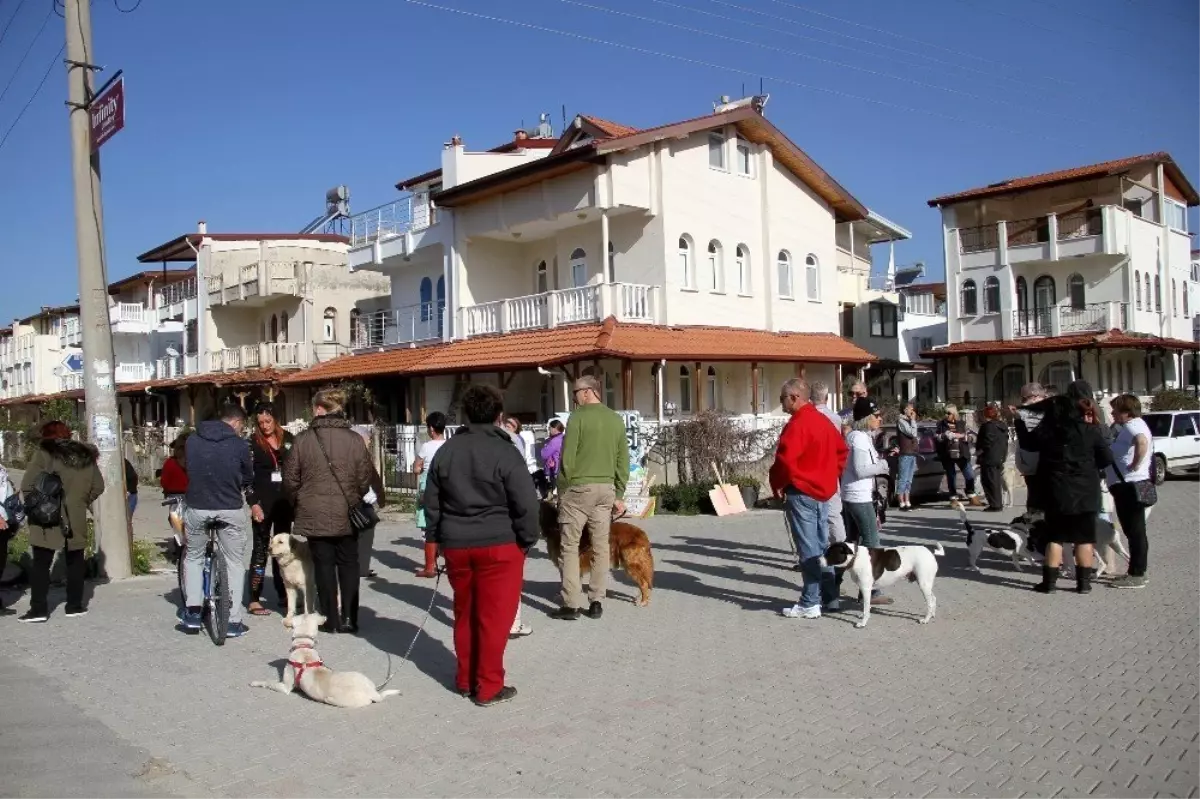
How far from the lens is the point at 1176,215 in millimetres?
41312

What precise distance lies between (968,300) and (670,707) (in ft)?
122

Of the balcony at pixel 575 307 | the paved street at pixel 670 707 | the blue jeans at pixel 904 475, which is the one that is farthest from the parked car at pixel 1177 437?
the paved street at pixel 670 707

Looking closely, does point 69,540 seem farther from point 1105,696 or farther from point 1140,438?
point 1140,438

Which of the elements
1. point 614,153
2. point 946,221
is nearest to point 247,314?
point 614,153

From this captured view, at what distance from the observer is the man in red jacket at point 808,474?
8258 millimetres

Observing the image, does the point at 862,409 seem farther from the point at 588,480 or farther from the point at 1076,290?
the point at 1076,290

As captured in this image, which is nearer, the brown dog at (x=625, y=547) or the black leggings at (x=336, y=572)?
the black leggings at (x=336, y=572)

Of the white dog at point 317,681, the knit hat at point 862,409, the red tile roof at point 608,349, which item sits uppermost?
the red tile roof at point 608,349

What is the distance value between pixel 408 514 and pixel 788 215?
14.4m

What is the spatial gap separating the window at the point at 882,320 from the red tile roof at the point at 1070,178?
17.3 feet

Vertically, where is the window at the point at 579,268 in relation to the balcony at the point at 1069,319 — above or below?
above

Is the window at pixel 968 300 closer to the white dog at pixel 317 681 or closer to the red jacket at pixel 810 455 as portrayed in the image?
the red jacket at pixel 810 455

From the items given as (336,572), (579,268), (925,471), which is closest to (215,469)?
(336,572)

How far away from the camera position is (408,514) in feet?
61.2
